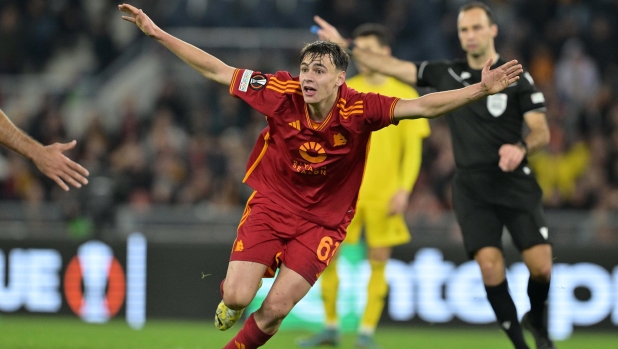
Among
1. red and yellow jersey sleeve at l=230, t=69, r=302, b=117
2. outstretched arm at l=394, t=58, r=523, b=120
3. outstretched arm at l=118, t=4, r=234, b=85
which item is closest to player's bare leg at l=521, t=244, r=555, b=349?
outstretched arm at l=394, t=58, r=523, b=120

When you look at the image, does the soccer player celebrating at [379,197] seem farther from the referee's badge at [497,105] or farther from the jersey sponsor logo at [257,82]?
the jersey sponsor logo at [257,82]

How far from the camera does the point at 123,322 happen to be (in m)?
11.0

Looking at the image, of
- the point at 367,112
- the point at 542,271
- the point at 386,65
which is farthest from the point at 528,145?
the point at 367,112

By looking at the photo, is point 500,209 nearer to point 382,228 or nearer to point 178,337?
point 382,228

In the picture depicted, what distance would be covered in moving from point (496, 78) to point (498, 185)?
1.67 metres

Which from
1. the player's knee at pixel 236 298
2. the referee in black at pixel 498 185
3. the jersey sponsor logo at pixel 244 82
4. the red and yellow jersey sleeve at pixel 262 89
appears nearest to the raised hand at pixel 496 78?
the red and yellow jersey sleeve at pixel 262 89

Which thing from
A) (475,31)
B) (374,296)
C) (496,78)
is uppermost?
(475,31)

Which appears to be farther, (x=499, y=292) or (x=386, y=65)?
(x=386, y=65)

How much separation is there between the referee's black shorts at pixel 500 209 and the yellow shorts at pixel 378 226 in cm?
185

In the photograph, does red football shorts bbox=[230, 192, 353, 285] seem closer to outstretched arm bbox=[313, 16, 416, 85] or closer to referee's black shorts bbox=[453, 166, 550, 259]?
referee's black shorts bbox=[453, 166, 550, 259]

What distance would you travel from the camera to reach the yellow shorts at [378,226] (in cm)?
909

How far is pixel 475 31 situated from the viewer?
721 centimetres

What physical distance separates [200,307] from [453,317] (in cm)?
295

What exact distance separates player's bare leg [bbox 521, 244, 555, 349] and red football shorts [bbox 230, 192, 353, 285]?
1.61 m
